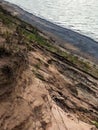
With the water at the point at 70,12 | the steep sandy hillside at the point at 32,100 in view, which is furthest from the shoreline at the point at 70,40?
the steep sandy hillside at the point at 32,100

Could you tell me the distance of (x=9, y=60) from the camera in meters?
9.16

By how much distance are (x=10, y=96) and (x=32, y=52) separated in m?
7.58

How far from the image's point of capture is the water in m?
38.0

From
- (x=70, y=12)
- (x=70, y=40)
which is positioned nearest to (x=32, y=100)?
(x=70, y=40)

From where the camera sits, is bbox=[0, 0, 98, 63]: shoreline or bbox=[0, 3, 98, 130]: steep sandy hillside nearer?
bbox=[0, 3, 98, 130]: steep sandy hillside

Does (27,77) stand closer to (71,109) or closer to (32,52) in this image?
(71,109)

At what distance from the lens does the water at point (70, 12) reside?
38.0 m

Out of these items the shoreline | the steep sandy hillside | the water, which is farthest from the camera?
the water

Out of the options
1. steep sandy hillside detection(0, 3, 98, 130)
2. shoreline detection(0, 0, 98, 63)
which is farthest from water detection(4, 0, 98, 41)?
steep sandy hillside detection(0, 3, 98, 130)

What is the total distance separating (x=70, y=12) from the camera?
44.5 meters

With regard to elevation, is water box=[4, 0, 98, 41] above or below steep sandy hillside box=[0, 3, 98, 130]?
below

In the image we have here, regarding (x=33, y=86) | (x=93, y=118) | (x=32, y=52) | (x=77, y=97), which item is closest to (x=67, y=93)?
(x=77, y=97)

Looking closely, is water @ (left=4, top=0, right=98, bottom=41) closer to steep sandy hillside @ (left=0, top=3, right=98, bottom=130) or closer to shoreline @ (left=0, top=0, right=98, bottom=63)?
shoreline @ (left=0, top=0, right=98, bottom=63)

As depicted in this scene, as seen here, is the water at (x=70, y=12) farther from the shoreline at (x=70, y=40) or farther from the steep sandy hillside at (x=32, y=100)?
the steep sandy hillside at (x=32, y=100)
